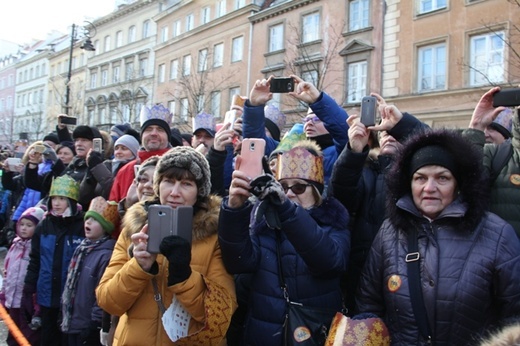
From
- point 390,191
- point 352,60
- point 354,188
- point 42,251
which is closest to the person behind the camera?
point 390,191

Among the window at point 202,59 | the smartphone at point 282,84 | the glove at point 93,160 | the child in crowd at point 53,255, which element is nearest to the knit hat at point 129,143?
the glove at point 93,160

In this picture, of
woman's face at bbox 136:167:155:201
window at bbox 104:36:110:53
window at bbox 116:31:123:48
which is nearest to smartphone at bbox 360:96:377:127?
woman's face at bbox 136:167:155:201

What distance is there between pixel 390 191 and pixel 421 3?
17802mm

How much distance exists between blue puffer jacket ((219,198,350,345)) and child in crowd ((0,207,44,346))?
274 centimetres

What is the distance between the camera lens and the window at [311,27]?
22.2 m

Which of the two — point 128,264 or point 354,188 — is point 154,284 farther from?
point 354,188

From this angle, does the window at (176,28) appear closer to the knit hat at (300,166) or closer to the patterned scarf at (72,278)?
the patterned scarf at (72,278)

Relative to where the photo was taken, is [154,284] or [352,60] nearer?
[154,284]

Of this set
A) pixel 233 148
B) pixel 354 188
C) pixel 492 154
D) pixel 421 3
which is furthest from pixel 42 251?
pixel 421 3

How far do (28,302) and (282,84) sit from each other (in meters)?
3.29

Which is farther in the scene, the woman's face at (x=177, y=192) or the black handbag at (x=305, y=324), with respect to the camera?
the woman's face at (x=177, y=192)

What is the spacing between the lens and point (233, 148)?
3967 mm

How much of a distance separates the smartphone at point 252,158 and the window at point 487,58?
595 inches

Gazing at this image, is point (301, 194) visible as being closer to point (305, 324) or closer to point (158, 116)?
point (305, 324)
